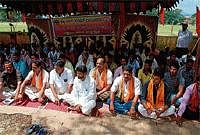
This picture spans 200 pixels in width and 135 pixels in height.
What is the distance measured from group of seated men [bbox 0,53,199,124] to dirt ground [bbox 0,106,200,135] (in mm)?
247

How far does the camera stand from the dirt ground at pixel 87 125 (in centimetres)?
531

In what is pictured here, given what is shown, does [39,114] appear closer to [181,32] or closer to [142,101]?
[142,101]

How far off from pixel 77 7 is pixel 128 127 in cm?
464

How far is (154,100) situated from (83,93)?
1380 mm

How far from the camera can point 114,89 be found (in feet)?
20.5

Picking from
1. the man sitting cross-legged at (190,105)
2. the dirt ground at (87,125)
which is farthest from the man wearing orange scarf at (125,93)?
the man sitting cross-legged at (190,105)

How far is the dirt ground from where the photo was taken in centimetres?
531

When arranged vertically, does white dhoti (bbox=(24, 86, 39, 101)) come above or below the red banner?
below

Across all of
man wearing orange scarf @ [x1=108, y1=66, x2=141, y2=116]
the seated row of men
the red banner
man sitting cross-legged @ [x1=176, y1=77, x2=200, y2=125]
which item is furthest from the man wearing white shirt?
the red banner

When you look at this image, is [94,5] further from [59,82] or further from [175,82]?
[175,82]

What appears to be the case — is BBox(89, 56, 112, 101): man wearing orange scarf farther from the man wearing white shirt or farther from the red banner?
the red banner

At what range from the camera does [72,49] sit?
381 inches

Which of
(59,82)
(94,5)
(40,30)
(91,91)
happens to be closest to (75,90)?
(91,91)

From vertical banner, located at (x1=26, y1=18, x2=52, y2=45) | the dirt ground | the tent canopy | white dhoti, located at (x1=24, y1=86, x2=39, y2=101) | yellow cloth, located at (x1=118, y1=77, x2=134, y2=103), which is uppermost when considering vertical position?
the tent canopy
